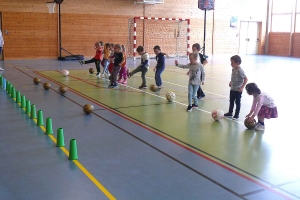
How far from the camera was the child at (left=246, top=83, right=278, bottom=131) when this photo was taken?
575 centimetres

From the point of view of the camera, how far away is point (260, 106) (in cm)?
571

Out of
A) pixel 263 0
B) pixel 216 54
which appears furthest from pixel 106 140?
pixel 263 0

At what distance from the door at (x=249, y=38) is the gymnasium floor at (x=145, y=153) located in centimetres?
1834

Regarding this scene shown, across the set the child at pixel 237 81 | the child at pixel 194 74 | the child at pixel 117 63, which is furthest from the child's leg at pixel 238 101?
the child at pixel 117 63

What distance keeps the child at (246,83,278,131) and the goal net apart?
50.1ft

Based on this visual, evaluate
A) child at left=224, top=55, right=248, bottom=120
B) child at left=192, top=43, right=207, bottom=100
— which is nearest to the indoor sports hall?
→ child at left=192, top=43, right=207, bottom=100

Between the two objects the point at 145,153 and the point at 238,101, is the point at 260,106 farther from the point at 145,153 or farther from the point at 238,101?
the point at 145,153

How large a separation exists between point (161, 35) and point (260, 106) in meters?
17.3

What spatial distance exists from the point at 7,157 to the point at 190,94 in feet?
13.1

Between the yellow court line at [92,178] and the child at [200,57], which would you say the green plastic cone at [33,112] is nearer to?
the yellow court line at [92,178]

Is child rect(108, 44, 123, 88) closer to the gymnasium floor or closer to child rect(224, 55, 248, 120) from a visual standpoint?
the gymnasium floor

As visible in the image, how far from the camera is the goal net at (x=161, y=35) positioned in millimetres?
21516

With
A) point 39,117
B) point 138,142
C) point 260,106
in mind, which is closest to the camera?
point 138,142

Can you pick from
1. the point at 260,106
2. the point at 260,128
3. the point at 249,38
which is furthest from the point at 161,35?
the point at 260,106
